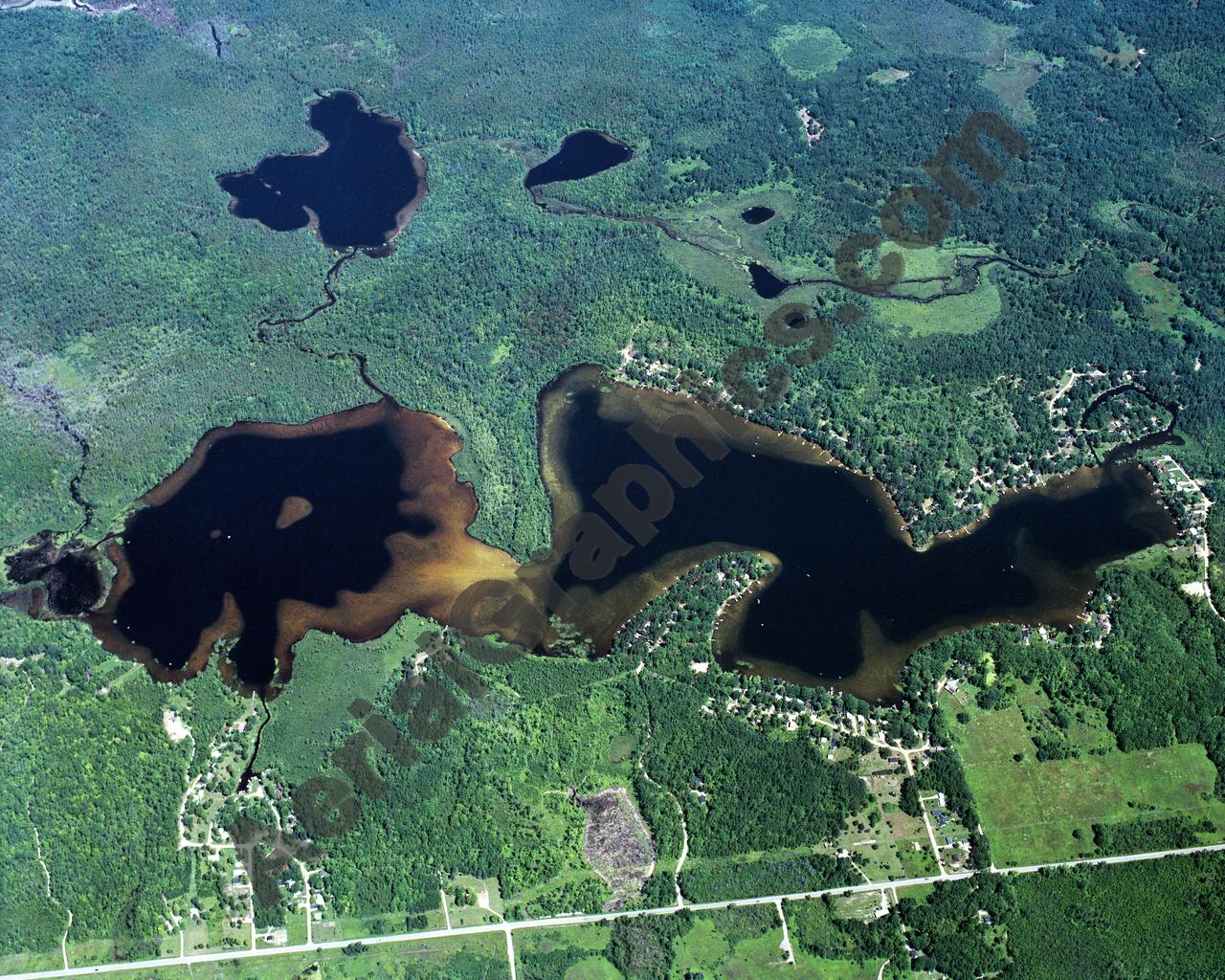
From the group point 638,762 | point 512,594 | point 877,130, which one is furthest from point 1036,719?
point 877,130

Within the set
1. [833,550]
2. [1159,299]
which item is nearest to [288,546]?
[833,550]

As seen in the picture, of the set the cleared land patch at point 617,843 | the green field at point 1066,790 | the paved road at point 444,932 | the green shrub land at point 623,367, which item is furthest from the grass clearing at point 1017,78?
the cleared land patch at point 617,843

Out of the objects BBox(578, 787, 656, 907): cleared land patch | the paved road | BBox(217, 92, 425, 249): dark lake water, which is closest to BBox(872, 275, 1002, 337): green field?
BBox(217, 92, 425, 249): dark lake water

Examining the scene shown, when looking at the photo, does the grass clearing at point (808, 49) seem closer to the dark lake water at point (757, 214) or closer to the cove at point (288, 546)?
the dark lake water at point (757, 214)

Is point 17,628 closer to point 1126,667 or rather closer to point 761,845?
point 761,845

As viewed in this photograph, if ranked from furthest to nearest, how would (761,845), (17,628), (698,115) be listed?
(698,115) → (17,628) → (761,845)

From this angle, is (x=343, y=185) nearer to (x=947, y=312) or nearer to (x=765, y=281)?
(x=765, y=281)
